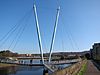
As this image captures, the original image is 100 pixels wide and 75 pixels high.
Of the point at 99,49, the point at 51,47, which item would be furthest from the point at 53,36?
the point at 99,49

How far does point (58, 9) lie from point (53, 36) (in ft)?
31.1

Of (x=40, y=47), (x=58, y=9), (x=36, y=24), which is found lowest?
(x=40, y=47)

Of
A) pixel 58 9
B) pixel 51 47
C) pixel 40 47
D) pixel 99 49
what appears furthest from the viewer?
pixel 99 49

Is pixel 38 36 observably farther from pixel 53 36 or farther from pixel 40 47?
pixel 53 36

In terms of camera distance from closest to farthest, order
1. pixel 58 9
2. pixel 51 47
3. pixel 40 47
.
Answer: pixel 40 47, pixel 51 47, pixel 58 9

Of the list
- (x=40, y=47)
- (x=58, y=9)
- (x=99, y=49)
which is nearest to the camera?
(x=40, y=47)

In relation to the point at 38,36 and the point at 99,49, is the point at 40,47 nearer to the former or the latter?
the point at 38,36

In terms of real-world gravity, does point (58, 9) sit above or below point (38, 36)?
above

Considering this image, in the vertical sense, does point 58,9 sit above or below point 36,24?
above

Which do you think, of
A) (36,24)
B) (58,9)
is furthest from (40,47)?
(58,9)

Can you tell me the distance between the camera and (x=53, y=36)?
2685 inches

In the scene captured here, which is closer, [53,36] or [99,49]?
[53,36]

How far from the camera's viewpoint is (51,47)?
6531 cm

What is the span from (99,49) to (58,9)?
96.9 metres
